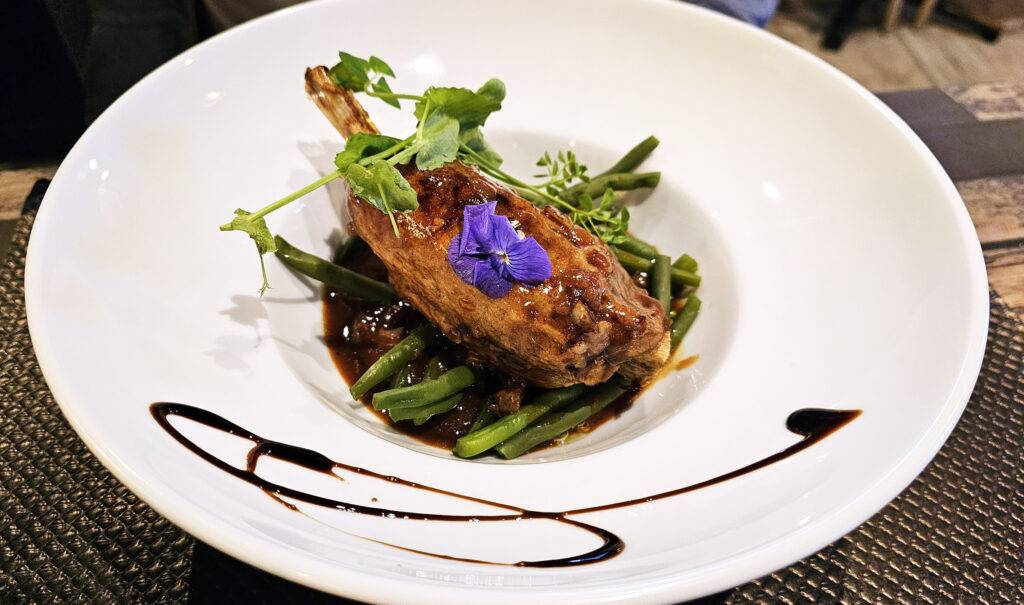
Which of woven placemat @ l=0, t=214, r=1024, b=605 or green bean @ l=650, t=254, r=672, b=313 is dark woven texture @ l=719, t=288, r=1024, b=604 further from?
green bean @ l=650, t=254, r=672, b=313

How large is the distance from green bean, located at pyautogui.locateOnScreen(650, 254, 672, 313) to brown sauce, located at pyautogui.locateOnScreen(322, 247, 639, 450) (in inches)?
15.3

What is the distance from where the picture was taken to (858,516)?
5.43 ft

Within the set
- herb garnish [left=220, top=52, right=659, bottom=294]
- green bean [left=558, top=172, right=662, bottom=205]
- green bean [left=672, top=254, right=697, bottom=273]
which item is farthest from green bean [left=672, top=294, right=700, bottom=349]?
green bean [left=558, top=172, right=662, bottom=205]

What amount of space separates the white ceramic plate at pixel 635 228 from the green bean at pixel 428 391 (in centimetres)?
15

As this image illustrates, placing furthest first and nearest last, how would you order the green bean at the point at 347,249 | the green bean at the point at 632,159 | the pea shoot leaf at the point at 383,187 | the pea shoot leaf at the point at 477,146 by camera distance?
the green bean at the point at 632,159
the green bean at the point at 347,249
the pea shoot leaf at the point at 477,146
the pea shoot leaf at the point at 383,187

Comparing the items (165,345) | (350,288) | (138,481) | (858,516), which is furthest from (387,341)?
(858,516)

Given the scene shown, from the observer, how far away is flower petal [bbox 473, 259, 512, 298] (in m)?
2.04

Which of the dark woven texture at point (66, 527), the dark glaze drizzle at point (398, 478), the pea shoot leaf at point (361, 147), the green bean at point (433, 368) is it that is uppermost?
the pea shoot leaf at point (361, 147)

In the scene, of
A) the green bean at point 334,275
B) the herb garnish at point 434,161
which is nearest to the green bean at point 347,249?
the green bean at point 334,275

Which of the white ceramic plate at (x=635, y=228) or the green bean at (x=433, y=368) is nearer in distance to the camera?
the white ceramic plate at (x=635, y=228)

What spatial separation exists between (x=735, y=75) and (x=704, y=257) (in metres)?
0.87

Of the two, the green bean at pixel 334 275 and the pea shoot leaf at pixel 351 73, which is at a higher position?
the pea shoot leaf at pixel 351 73

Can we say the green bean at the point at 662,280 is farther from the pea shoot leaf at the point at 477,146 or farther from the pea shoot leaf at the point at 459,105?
the pea shoot leaf at the point at 459,105

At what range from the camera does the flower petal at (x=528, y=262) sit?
2.05 meters
